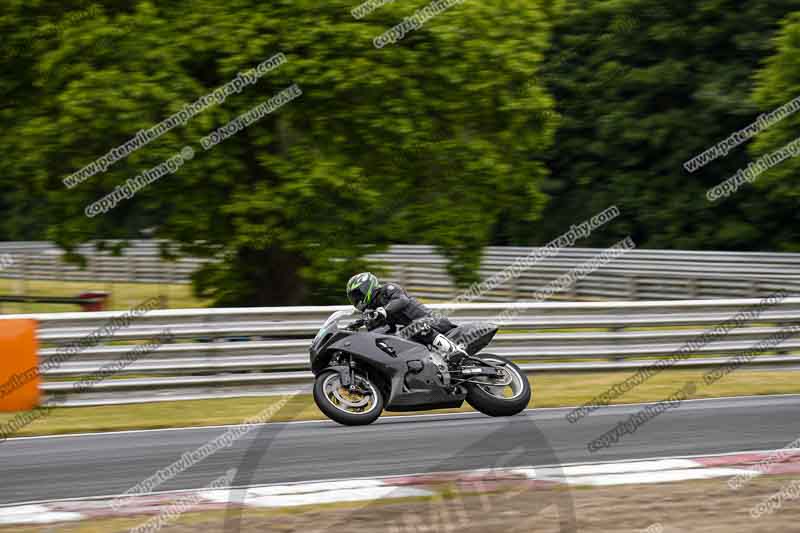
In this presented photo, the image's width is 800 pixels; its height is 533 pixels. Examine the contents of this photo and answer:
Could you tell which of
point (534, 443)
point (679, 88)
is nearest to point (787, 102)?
point (679, 88)

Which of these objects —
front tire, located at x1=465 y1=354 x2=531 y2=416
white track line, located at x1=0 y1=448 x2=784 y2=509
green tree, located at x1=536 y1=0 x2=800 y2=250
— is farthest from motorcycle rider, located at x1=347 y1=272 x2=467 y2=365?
green tree, located at x1=536 y1=0 x2=800 y2=250

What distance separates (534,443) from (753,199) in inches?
851

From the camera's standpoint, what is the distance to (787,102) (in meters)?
23.3

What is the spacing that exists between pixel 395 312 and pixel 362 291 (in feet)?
1.10

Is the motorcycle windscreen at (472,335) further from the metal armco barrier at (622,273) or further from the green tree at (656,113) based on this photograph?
the green tree at (656,113)

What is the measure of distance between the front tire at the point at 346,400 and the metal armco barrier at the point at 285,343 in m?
2.50

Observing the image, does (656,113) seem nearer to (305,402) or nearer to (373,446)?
(305,402)

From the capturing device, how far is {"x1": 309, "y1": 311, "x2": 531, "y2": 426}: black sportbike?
1015cm

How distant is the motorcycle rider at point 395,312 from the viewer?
33.9 ft

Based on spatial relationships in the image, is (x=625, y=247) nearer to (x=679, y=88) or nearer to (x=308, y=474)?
(x=679, y=88)

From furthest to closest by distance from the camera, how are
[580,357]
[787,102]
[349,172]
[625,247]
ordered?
[625,247], [787,102], [349,172], [580,357]

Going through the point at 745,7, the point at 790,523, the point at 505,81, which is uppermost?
the point at 790,523

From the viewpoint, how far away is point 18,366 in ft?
37.6

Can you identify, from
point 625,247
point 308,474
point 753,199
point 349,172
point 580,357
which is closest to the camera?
point 308,474
